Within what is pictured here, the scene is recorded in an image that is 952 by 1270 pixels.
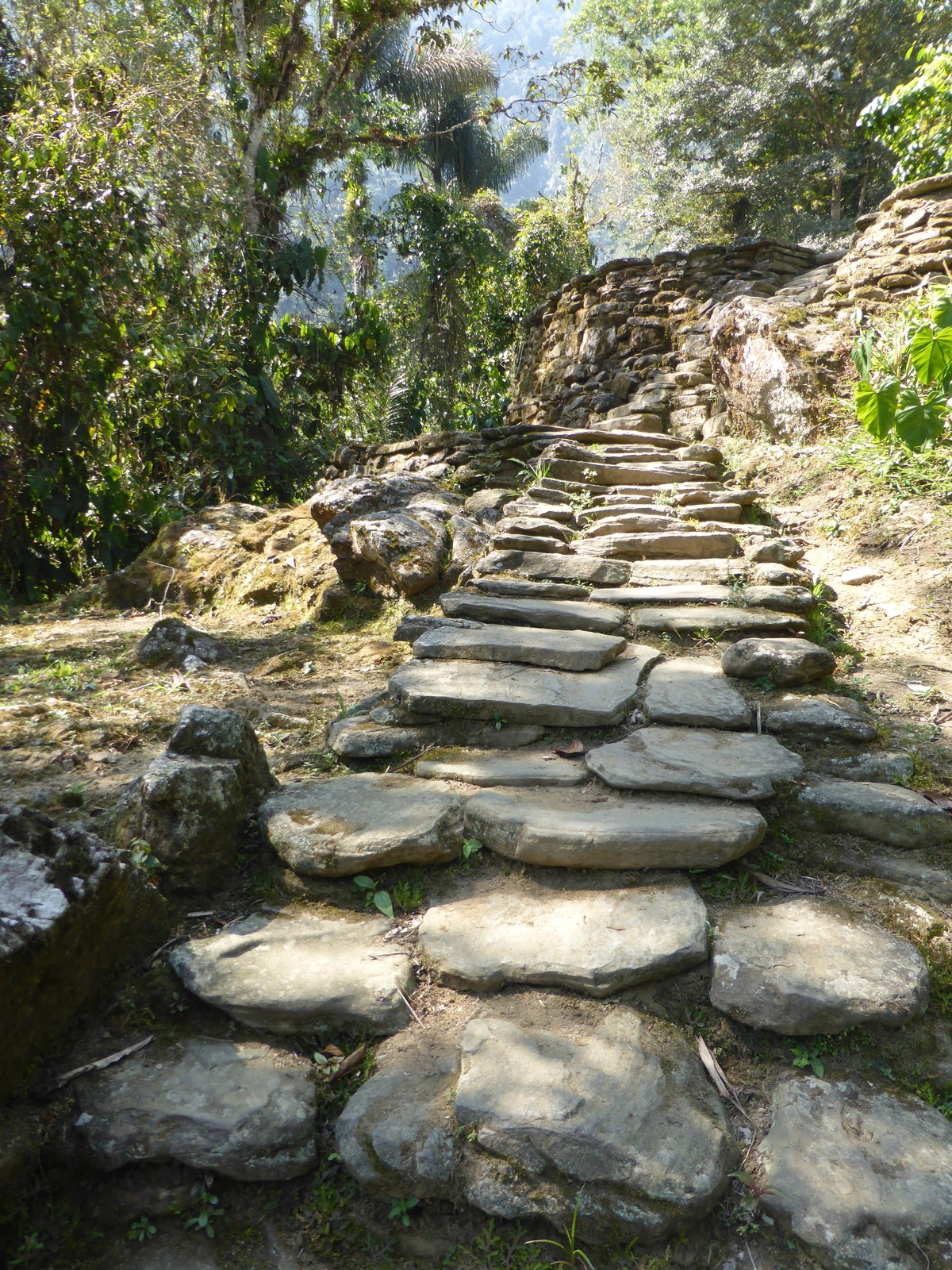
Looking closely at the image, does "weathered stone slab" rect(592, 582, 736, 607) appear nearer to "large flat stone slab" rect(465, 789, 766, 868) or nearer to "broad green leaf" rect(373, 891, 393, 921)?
"large flat stone slab" rect(465, 789, 766, 868)

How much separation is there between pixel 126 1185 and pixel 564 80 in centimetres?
1248

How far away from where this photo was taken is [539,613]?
295cm

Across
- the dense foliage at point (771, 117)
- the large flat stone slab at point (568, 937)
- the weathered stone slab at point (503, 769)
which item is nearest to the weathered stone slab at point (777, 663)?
the weathered stone slab at point (503, 769)

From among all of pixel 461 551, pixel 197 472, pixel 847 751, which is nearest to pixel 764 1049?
pixel 847 751

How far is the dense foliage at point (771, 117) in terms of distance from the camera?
1049cm

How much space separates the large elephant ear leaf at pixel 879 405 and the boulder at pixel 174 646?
3.08 metres

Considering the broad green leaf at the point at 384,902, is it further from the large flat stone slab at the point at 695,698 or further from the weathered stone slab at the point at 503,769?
the large flat stone slab at the point at 695,698

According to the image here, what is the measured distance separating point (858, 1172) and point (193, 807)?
1387 mm

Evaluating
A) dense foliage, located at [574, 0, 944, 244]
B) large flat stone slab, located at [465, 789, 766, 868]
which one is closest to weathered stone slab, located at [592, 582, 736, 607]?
large flat stone slab, located at [465, 789, 766, 868]

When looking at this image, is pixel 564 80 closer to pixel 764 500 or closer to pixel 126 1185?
pixel 764 500

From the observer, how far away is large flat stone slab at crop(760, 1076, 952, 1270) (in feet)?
3.51

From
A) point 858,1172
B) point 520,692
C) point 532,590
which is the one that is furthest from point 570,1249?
point 532,590

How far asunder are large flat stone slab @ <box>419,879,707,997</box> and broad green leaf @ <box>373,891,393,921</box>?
78mm

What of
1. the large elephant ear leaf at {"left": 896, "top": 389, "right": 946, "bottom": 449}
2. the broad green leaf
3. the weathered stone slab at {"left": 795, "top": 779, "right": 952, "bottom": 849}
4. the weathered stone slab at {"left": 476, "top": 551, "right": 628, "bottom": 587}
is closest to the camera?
the broad green leaf
